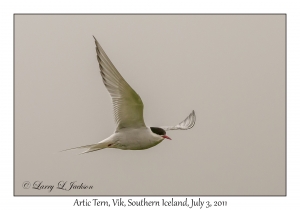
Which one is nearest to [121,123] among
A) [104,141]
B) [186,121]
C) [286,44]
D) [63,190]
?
[104,141]

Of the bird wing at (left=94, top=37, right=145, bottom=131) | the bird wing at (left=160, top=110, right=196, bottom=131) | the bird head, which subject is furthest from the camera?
the bird wing at (left=160, top=110, right=196, bottom=131)

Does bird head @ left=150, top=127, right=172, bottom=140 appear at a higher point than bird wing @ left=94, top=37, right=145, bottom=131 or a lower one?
lower

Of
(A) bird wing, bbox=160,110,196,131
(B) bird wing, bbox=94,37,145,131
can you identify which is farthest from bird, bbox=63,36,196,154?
(A) bird wing, bbox=160,110,196,131

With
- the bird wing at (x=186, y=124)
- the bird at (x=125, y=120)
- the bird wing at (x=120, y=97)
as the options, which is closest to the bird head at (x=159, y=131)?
the bird at (x=125, y=120)

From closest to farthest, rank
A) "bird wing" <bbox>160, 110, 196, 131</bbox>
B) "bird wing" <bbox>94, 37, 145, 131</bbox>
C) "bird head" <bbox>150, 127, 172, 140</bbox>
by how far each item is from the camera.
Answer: "bird wing" <bbox>94, 37, 145, 131</bbox> → "bird head" <bbox>150, 127, 172, 140</bbox> → "bird wing" <bbox>160, 110, 196, 131</bbox>

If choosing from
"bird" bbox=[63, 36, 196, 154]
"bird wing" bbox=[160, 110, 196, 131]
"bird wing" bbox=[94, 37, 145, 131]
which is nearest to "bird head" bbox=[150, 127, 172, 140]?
"bird" bbox=[63, 36, 196, 154]

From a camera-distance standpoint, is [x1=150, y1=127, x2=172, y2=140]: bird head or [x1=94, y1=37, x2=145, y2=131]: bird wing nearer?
[x1=94, y1=37, x2=145, y2=131]: bird wing

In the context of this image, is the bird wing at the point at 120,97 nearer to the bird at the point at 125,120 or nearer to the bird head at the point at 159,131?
the bird at the point at 125,120

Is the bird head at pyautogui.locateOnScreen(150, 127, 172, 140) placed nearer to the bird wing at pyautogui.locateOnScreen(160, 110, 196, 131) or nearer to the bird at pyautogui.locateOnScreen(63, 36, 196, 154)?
the bird at pyautogui.locateOnScreen(63, 36, 196, 154)
